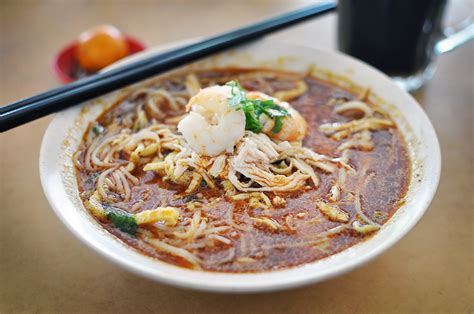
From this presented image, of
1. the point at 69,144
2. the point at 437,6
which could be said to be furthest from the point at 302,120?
the point at 437,6

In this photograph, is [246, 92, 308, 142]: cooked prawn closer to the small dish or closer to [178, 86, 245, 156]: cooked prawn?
[178, 86, 245, 156]: cooked prawn

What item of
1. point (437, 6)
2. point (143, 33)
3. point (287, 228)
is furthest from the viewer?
point (143, 33)

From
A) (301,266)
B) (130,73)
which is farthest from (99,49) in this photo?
(301,266)

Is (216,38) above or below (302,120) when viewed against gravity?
above

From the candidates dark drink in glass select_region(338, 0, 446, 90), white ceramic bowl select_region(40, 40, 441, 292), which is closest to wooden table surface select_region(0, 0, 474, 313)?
dark drink in glass select_region(338, 0, 446, 90)

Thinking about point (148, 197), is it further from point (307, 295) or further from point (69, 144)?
point (307, 295)
